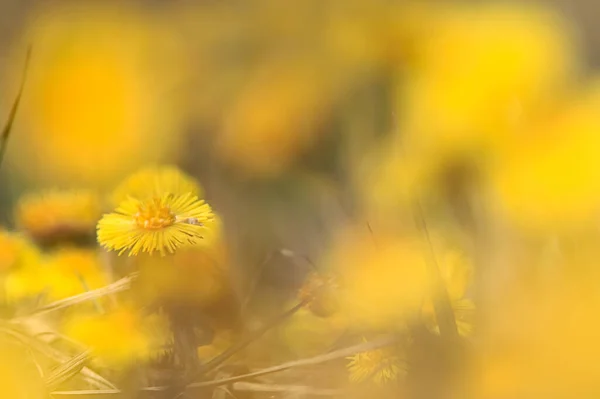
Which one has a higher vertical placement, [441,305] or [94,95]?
[94,95]

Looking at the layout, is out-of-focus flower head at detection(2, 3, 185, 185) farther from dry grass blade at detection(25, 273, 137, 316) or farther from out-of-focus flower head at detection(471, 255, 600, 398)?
out-of-focus flower head at detection(471, 255, 600, 398)

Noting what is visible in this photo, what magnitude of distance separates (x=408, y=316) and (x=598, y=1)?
0.81ft

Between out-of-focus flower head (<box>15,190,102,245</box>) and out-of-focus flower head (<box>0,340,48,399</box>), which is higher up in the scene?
out-of-focus flower head (<box>15,190,102,245</box>)

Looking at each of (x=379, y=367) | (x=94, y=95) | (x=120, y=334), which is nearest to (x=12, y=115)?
(x=94, y=95)

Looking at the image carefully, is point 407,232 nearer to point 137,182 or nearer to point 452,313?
Result: point 452,313

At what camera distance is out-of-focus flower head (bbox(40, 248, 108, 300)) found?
1.25ft

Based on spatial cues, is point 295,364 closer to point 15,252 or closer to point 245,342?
point 245,342

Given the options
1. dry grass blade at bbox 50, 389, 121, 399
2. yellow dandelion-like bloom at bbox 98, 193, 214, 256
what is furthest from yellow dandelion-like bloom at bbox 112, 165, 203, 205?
dry grass blade at bbox 50, 389, 121, 399

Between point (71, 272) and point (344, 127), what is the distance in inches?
8.1

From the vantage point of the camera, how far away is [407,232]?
400 millimetres

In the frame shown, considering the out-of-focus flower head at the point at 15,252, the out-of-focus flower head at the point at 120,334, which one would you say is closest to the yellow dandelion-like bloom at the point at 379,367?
the out-of-focus flower head at the point at 120,334

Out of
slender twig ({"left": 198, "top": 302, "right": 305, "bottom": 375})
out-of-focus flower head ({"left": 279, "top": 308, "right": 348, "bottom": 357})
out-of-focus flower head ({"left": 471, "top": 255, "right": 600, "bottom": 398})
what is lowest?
out-of-focus flower head ({"left": 471, "top": 255, "right": 600, "bottom": 398})

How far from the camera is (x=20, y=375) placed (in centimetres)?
34

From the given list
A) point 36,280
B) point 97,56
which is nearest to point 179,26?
point 97,56
